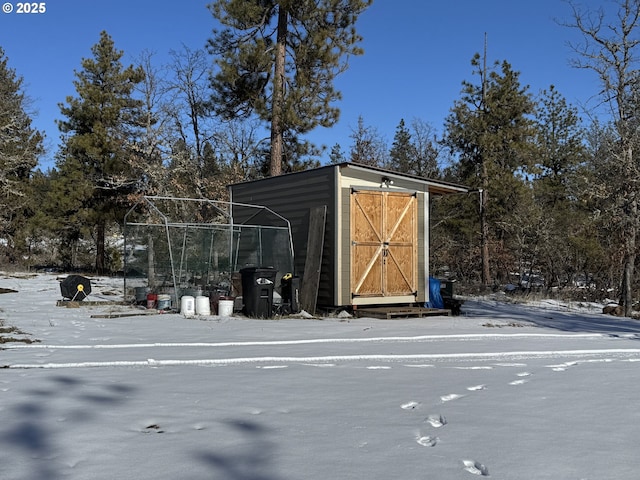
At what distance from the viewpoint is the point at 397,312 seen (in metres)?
11.8

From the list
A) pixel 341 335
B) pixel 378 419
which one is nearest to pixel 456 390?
pixel 378 419

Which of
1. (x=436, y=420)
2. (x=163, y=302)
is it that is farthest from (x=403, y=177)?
(x=436, y=420)

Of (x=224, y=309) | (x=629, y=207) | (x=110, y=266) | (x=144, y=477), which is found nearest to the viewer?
(x=144, y=477)

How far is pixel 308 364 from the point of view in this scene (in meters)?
5.98

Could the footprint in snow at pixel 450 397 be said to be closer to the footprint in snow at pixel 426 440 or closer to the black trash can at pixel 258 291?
the footprint in snow at pixel 426 440

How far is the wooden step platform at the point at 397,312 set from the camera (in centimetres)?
1173

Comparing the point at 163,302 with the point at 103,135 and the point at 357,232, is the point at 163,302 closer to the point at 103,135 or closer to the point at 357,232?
the point at 357,232

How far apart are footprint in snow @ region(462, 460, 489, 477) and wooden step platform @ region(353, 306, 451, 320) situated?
8616mm

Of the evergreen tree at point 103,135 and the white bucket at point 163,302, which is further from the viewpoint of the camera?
the evergreen tree at point 103,135

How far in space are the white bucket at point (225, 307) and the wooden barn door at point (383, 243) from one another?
2.65m

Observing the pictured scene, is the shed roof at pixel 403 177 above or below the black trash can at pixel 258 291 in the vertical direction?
above

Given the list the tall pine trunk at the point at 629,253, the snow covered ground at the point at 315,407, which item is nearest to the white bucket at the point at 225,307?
the snow covered ground at the point at 315,407

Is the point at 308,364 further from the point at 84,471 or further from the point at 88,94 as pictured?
the point at 88,94

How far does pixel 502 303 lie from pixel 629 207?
4049mm
